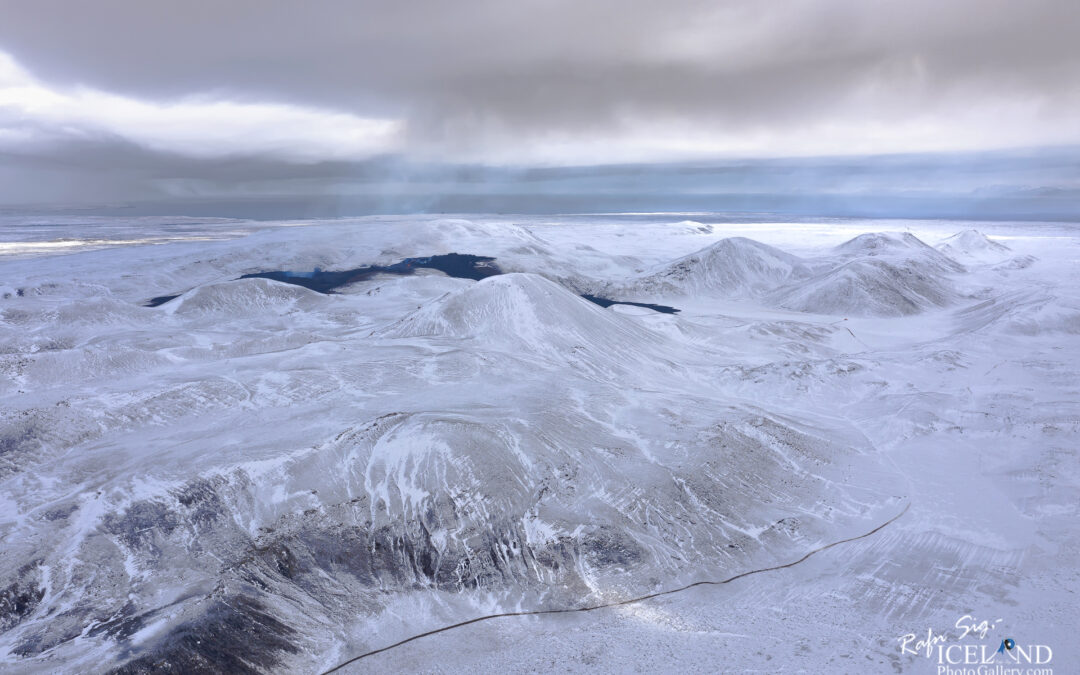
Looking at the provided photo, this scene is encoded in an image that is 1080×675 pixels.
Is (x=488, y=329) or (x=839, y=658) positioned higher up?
(x=488, y=329)

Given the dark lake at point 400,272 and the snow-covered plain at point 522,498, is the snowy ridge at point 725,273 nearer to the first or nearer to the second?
the dark lake at point 400,272

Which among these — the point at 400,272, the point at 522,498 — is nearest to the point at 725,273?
the point at 400,272

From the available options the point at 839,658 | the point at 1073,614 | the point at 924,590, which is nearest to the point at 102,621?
the point at 839,658

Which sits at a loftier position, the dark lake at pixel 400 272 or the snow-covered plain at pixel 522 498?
the dark lake at pixel 400 272

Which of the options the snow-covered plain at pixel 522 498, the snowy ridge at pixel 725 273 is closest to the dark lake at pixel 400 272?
the snowy ridge at pixel 725 273

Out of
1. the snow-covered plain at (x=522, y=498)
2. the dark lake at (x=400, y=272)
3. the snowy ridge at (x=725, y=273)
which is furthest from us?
the dark lake at (x=400, y=272)

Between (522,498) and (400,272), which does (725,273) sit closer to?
(400,272)

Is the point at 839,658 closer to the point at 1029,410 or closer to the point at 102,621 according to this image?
the point at 102,621

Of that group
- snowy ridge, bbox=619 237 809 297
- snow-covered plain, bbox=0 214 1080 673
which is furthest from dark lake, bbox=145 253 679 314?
snow-covered plain, bbox=0 214 1080 673

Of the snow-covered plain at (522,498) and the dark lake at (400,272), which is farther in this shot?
the dark lake at (400,272)
